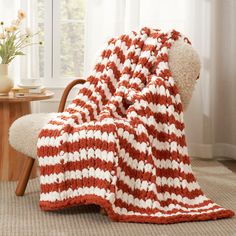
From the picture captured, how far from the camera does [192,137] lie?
16.7ft

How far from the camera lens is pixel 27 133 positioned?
11.8ft

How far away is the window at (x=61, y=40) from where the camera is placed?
4.97 m

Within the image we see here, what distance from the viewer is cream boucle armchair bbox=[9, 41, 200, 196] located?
359 cm

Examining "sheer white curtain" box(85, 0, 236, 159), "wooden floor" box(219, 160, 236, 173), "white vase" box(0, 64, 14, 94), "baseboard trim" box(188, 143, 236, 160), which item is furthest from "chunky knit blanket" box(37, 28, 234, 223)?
"baseboard trim" box(188, 143, 236, 160)

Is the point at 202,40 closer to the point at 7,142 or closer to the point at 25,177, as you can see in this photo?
the point at 7,142

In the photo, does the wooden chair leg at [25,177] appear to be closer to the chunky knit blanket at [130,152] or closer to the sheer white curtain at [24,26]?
the chunky knit blanket at [130,152]

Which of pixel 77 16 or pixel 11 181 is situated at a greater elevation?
pixel 77 16

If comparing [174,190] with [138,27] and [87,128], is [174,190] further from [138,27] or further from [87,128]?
[138,27]

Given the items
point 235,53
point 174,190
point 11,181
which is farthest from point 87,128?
point 235,53

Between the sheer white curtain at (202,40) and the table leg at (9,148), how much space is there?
0.91 metres

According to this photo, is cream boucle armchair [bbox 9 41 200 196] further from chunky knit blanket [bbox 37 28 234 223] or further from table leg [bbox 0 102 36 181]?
table leg [bbox 0 102 36 181]

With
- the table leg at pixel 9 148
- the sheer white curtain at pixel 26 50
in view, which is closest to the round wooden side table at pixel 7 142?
the table leg at pixel 9 148

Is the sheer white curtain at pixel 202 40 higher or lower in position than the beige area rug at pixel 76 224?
higher

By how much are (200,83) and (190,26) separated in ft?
1.42
